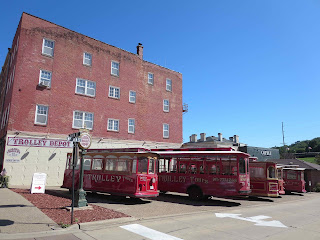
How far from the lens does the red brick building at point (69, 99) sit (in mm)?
21047

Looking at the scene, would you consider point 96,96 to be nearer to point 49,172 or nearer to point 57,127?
point 57,127

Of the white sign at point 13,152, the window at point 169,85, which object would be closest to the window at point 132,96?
the window at point 169,85

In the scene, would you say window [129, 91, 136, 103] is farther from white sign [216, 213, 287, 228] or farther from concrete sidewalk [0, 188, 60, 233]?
white sign [216, 213, 287, 228]

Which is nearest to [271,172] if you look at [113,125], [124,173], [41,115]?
[124,173]

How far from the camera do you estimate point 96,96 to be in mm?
25750

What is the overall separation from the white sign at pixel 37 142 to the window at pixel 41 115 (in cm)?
161

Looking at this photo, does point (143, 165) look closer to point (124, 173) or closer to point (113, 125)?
point (124, 173)

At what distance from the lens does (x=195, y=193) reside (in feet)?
51.8

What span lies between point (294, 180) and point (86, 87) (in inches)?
897

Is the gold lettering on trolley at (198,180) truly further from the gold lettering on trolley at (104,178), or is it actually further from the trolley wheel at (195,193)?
the gold lettering on trolley at (104,178)

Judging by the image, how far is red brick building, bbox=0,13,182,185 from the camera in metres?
21.0

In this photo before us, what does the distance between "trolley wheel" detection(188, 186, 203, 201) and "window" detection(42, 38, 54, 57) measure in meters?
17.7

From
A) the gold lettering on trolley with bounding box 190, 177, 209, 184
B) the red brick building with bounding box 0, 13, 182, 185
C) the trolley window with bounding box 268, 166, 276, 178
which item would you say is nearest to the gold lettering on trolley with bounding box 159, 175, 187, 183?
the gold lettering on trolley with bounding box 190, 177, 209, 184

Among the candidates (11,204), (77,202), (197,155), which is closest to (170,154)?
(197,155)
